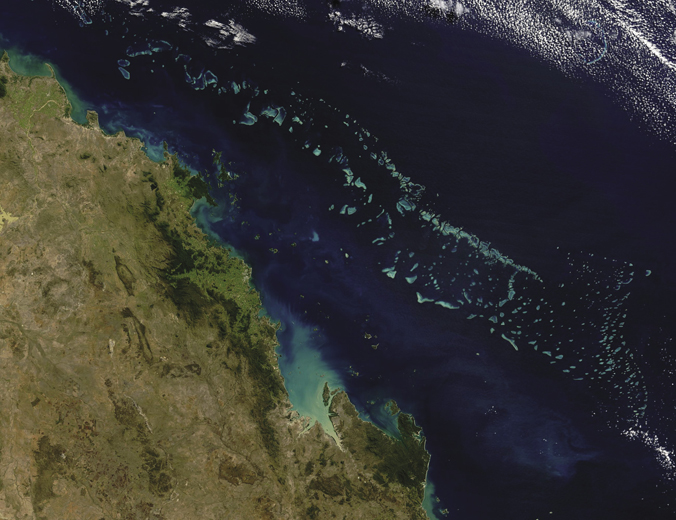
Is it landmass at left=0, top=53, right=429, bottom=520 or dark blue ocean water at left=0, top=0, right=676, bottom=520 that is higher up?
dark blue ocean water at left=0, top=0, right=676, bottom=520

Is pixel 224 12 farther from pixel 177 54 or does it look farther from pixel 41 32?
pixel 41 32

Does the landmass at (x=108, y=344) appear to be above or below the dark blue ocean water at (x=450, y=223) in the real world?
below

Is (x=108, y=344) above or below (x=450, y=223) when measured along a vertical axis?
below

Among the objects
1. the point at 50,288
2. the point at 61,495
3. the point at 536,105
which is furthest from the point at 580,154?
the point at 61,495
